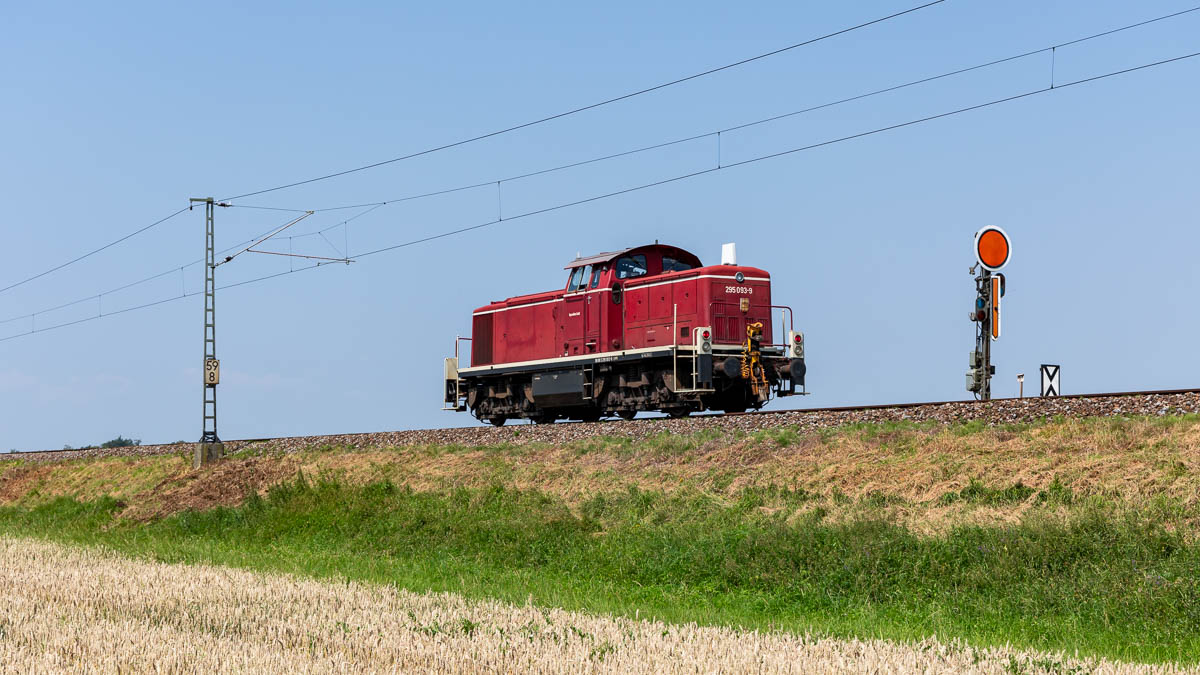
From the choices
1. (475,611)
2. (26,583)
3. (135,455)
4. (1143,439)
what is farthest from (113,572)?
(135,455)

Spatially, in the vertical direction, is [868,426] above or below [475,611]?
above

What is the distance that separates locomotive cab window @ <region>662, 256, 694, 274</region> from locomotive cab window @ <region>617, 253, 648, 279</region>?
1.54 feet

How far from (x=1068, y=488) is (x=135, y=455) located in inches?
1152

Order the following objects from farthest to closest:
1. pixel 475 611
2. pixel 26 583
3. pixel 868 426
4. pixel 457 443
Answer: pixel 457 443, pixel 868 426, pixel 26 583, pixel 475 611

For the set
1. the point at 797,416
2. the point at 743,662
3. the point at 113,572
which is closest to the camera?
the point at 743,662

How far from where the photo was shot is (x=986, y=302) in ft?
63.4

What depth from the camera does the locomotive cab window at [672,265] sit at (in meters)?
27.5

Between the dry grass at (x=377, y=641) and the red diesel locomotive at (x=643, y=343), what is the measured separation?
1398cm

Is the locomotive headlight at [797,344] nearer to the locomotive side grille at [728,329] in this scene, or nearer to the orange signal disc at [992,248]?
the locomotive side grille at [728,329]

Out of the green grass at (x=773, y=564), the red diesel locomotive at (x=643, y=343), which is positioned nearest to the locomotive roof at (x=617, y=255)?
the red diesel locomotive at (x=643, y=343)

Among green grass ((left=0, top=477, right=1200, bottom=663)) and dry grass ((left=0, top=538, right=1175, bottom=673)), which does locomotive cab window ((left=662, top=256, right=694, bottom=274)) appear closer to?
green grass ((left=0, top=477, right=1200, bottom=663))

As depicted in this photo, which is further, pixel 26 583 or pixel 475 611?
pixel 26 583

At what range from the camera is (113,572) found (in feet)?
43.9

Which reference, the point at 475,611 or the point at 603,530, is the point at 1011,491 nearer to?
the point at 603,530
